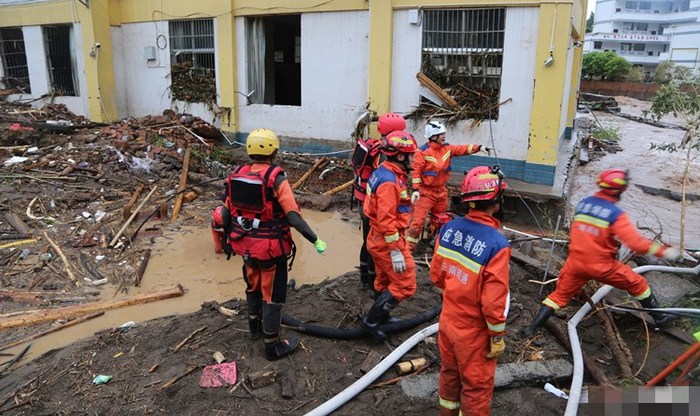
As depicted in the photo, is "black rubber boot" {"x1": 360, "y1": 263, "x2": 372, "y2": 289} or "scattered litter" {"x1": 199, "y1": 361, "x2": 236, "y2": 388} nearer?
"scattered litter" {"x1": 199, "y1": 361, "x2": 236, "y2": 388}

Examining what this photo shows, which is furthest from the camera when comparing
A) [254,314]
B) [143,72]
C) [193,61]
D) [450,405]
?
[143,72]

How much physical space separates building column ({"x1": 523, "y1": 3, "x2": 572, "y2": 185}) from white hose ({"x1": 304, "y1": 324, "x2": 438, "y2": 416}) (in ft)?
19.7

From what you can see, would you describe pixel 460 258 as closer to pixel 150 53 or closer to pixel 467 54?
pixel 467 54

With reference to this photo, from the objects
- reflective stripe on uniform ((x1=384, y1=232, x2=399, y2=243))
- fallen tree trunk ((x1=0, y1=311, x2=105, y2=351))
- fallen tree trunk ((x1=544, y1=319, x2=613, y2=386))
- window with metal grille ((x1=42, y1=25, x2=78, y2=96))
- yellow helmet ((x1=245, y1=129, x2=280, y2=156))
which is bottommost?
fallen tree trunk ((x1=0, y1=311, x2=105, y2=351))

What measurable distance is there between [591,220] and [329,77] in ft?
26.8

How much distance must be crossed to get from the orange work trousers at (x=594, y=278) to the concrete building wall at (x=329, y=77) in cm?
738

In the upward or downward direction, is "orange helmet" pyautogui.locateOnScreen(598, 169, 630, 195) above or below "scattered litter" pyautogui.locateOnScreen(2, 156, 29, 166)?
above

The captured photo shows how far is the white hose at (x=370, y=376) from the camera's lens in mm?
3586

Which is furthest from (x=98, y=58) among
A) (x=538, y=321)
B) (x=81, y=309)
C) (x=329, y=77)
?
(x=538, y=321)

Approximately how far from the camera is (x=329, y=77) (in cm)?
1152

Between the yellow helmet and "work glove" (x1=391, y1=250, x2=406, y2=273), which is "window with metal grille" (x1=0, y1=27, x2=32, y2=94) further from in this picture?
"work glove" (x1=391, y1=250, x2=406, y2=273)

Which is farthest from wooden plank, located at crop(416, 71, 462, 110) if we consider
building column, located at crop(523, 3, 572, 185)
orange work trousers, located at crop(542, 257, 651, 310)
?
orange work trousers, located at crop(542, 257, 651, 310)

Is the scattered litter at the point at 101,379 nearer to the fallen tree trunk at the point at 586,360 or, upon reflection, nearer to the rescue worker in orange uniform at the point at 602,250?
the rescue worker in orange uniform at the point at 602,250

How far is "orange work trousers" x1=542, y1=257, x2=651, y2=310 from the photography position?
450 cm
